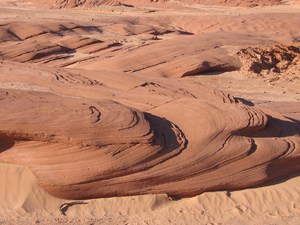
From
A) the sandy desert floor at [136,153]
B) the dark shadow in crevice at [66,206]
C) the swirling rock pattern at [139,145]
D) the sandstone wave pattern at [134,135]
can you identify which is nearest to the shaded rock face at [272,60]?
the sandstone wave pattern at [134,135]

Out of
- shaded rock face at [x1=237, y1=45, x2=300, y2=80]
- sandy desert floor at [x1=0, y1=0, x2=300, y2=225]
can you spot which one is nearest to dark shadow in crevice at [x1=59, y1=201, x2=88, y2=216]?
sandy desert floor at [x1=0, y1=0, x2=300, y2=225]

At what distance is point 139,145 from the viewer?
5.38m

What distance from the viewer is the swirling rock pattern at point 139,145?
5.21m

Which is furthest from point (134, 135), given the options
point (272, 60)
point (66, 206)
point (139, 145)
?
point (272, 60)

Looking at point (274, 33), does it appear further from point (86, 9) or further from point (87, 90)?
point (87, 90)

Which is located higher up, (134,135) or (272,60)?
(134,135)

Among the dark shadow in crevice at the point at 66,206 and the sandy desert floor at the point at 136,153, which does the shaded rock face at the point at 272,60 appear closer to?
the sandy desert floor at the point at 136,153

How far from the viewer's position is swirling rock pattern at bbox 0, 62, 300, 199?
521 cm

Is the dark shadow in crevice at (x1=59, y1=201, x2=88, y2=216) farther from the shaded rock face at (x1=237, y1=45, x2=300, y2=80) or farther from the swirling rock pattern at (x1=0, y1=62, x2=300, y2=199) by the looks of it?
the shaded rock face at (x1=237, y1=45, x2=300, y2=80)

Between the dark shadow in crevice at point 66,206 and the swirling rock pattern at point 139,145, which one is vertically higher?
the swirling rock pattern at point 139,145

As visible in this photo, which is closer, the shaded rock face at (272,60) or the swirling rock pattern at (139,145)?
the swirling rock pattern at (139,145)

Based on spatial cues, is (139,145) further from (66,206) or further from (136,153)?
(66,206)

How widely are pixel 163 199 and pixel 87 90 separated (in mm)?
2040

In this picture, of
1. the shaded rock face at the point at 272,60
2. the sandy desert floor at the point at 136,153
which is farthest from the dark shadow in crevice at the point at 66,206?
the shaded rock face at the point at 272,60
